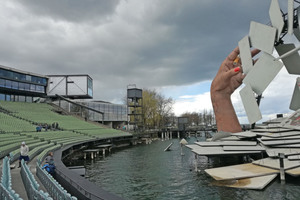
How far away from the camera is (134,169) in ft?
59.5

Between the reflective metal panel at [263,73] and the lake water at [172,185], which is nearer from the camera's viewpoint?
the lake water at [172,185]

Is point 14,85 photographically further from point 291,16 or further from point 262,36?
point 291,16

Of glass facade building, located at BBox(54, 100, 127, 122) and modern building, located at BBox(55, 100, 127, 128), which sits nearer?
glass facade building, located at BBox(54, 100, 127, 122)

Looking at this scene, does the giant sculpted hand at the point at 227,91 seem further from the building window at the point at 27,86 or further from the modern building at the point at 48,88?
the building window at the point at 27,86

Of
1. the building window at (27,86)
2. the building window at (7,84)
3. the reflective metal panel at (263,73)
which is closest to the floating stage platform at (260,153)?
the reflective metal panel at (263,73)

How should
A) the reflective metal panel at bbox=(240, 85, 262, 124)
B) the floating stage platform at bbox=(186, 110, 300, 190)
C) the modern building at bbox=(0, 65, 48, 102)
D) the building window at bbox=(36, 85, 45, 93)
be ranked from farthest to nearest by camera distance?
the building window at bbox=(36, 85, 45, 93), the modern building at bbox=(0, 65, 48, 102), the reflective metal panel at bbox=(240, 85, 262, 124), the floating stage platform at bbox=(186, 110, 300, 190)

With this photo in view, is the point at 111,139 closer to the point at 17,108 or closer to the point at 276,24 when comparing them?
the point at 17,108

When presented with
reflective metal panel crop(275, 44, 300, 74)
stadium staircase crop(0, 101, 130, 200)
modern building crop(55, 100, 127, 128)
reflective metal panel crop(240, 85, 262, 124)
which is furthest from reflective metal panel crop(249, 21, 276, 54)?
modern building crop(55, 100, 127, 128)

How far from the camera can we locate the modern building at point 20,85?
1524 inches

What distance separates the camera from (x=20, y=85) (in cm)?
4172

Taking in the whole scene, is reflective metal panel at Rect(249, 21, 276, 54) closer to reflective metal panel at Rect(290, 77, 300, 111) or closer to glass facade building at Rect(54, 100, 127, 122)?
reflective metal panel at Rect(290, 77, 300, 111)

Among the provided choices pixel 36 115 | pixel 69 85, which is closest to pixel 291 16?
pixel 36 115

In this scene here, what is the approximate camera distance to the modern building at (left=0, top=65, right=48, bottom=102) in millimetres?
38719

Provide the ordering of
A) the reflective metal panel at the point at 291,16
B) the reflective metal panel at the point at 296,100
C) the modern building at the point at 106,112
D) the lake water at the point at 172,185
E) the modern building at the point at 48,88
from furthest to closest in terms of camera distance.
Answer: the modern building at the point at 106,112
the modern building at the point at 48,88
the reflective metal panel at the point at 296,100
the reflective metal panel at the point at 291,16
the lake water at the point at 172,185
